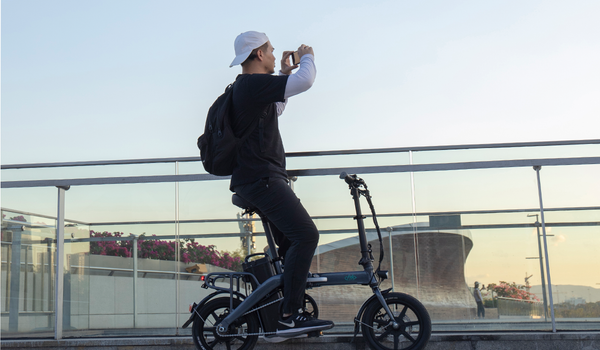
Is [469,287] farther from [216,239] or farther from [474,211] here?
[216,239]

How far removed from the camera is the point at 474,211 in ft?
15.0

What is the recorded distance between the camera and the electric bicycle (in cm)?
364

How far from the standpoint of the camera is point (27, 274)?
4.91m

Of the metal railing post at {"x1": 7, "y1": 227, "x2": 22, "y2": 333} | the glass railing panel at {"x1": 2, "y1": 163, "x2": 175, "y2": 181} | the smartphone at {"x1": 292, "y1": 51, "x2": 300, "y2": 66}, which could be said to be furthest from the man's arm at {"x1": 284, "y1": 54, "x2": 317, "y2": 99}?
the metal railing post at {"x1": 7, "y1": 227, "x2": 22, "y2": 333}

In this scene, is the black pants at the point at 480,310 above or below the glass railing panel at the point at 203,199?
below

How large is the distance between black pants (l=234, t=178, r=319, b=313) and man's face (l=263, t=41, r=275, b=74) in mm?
692

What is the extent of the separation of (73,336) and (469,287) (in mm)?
3013

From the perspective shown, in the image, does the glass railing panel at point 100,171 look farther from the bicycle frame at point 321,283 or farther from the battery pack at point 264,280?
the bicycle frame at point 321,283

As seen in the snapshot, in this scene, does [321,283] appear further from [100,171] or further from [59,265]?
[59,265]

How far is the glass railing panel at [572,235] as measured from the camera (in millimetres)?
4387

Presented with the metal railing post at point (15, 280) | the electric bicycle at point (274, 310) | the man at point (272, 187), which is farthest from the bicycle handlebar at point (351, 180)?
the metal railing post at point (15, 280)

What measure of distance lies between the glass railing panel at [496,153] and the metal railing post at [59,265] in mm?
2824

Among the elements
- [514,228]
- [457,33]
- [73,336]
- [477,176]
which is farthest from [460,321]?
[457,33]

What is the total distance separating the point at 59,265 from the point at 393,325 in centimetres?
273
